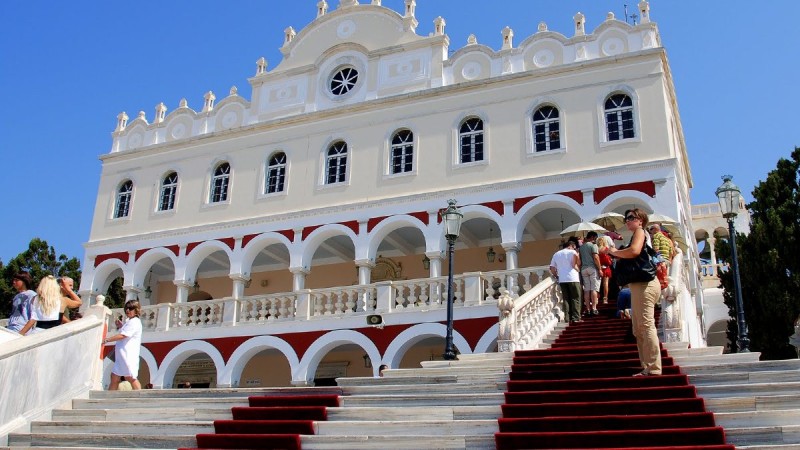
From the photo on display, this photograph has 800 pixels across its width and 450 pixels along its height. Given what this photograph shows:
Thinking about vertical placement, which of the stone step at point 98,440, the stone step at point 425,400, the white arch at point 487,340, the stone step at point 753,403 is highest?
the white arch at point 487,340

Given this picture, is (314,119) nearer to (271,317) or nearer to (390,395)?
(271,317)

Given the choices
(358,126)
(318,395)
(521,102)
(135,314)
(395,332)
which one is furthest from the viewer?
(358,126)

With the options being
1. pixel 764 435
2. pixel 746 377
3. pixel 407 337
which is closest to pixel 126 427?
pixel 764 435

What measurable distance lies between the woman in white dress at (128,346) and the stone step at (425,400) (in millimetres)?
3557

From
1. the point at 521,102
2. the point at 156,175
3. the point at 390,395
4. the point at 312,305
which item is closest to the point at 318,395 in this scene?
the point at 390,395

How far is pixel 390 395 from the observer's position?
8648mm

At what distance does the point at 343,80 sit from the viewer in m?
23.5

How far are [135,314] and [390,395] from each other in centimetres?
406

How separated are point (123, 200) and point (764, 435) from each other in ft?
74.8

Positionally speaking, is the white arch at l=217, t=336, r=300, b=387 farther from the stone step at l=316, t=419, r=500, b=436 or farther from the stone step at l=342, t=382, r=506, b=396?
the stone step at l=316, t=419, r=500, b=436

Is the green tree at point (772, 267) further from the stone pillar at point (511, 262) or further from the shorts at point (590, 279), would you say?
the shorts at point (590, 279)

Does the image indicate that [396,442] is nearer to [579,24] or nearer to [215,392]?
[215,392]

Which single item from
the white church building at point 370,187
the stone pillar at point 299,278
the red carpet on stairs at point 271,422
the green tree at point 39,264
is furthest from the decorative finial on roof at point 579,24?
the green tree at point 39,264

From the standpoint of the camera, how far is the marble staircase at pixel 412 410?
700 centimetres
